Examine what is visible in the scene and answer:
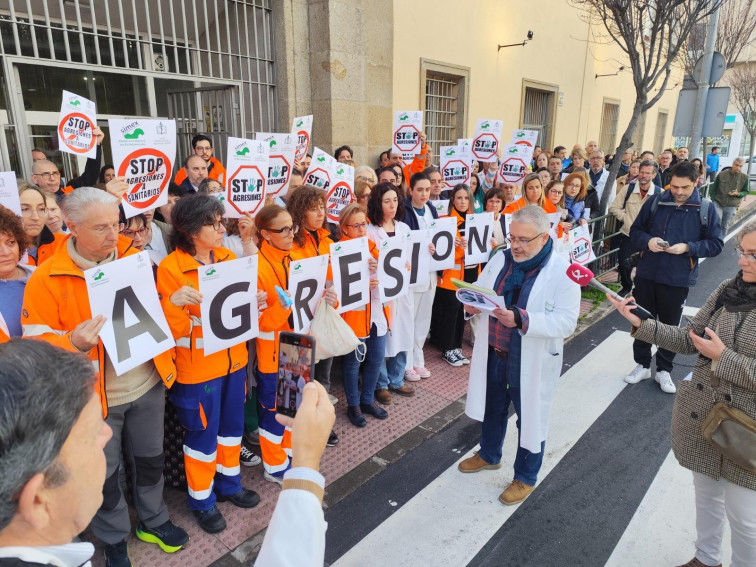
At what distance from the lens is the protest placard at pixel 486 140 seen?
7770 mm

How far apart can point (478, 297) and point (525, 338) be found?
1.41ft

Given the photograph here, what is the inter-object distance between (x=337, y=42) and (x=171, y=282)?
6654mm

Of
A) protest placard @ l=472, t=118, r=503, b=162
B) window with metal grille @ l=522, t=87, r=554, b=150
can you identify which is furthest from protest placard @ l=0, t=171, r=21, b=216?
window with metal grille @ l=522, t=87, r=554, b=150

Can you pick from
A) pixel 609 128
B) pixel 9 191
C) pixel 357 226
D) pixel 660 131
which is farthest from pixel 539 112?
pixel 9 191

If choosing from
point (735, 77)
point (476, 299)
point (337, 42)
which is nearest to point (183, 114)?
point (337, 42)

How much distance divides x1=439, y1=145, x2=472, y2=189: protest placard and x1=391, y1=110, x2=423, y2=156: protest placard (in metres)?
0.68

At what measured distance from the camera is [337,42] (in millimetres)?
8289

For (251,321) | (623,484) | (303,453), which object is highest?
(303,453)

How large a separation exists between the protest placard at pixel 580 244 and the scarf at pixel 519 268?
3.13 meters

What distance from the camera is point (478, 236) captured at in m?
5.37

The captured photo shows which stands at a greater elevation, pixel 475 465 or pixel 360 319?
pixel 360 319

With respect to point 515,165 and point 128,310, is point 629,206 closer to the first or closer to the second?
point 515,165

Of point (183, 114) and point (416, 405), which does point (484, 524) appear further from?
point (183, 114)

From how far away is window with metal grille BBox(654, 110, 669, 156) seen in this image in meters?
24.6
